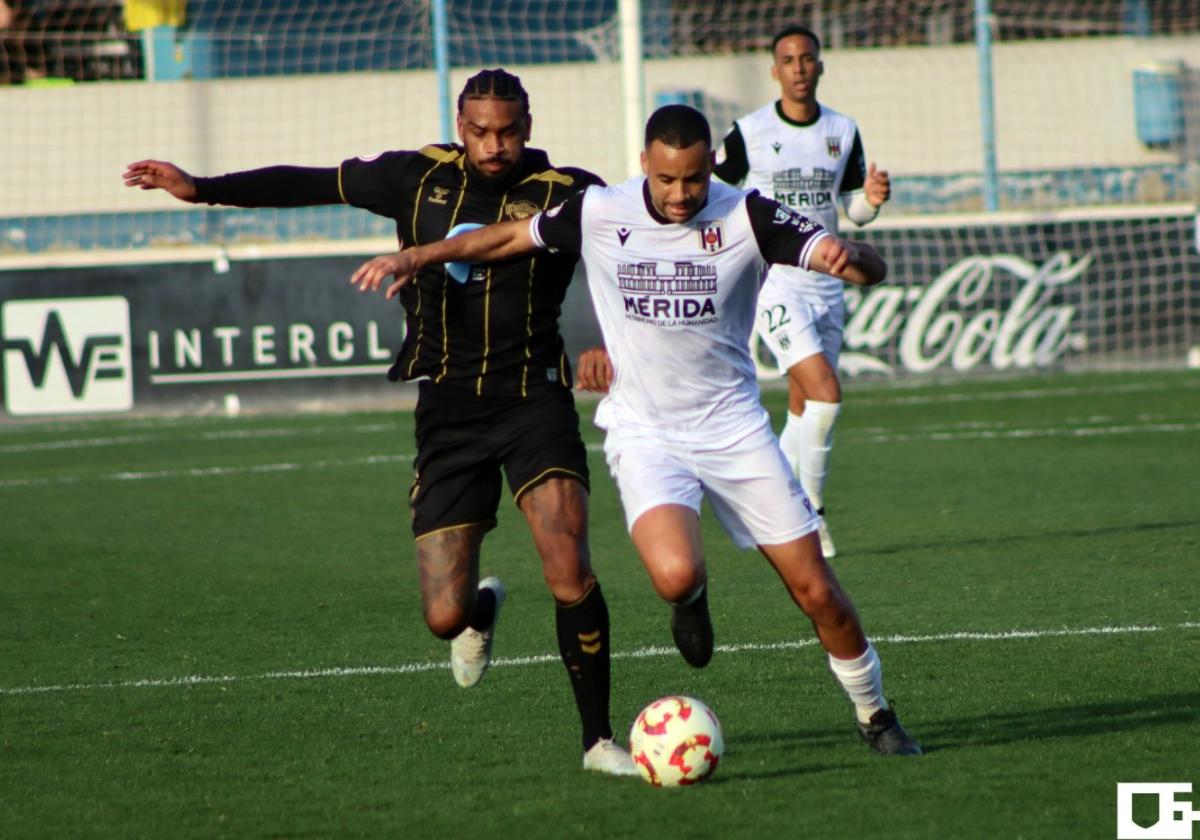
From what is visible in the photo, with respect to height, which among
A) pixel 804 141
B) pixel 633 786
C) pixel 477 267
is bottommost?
pixel 633 786

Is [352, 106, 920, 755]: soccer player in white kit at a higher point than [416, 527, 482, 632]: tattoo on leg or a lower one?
higher

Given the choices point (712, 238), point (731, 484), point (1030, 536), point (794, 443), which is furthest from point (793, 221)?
point (1030, 536)

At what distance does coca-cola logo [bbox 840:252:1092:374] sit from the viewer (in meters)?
16.8

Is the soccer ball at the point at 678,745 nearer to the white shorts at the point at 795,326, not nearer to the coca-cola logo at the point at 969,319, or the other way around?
the white shorts at the point at 795,326

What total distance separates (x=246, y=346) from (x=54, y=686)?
1011 centimetres

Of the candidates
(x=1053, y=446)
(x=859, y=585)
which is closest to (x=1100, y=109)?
(x=1053, y=446)

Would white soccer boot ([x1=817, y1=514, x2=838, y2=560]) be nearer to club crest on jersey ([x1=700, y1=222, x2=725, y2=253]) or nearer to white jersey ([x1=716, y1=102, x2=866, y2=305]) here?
white jersey ([x1=716, y1=102, x2=866, y2=305])

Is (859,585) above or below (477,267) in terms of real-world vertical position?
below

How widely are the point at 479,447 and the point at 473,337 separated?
1.12 feet

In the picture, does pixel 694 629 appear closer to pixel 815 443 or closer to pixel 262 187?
pixel 262 187

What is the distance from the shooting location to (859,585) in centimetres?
802

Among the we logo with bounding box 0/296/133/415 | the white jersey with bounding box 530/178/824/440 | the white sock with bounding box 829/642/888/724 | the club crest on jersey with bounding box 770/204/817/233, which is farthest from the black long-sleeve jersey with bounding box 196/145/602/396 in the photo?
the we logo with bounding box 0/296/133/415

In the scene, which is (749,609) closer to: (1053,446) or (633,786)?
(633,786)

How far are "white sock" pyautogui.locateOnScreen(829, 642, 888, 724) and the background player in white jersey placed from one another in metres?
3.66
